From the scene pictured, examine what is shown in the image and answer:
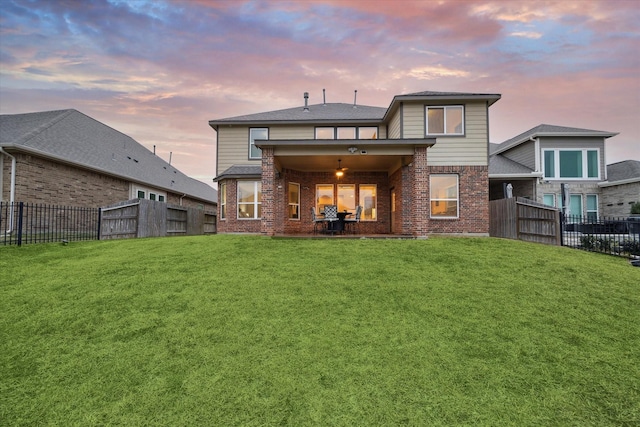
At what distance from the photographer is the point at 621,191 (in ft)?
57.5

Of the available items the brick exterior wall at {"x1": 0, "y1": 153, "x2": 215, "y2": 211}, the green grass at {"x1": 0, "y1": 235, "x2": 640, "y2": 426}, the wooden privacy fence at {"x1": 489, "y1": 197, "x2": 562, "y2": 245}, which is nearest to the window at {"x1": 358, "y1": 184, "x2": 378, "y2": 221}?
the wooden privacy fence at {"x1": 489, "y1": 197, "x2": 562, "y2": 245}

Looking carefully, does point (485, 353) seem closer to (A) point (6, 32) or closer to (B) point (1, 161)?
(B) point (1, 161)

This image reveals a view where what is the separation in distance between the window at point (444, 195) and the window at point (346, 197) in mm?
3640

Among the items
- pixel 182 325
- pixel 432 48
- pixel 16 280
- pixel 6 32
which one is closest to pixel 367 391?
pixel 182 325

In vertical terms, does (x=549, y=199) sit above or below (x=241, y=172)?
below

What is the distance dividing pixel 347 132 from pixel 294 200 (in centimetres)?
471

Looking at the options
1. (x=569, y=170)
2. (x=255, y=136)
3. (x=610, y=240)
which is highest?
(x=255, y=136)

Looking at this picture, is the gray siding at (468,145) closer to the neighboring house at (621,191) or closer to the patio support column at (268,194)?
the patio support column at (268,194)

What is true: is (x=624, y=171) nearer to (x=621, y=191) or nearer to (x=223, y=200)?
(x=621, y=191)

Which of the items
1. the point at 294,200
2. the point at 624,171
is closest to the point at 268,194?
the point at 294,200

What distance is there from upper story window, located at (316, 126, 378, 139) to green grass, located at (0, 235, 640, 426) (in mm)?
10804

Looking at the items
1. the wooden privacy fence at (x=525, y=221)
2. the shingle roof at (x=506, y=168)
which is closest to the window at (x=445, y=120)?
the wooden privacy fence at (x=525, y=221)

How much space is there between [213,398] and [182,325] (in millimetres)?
1680

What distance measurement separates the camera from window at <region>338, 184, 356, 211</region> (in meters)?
15.8
